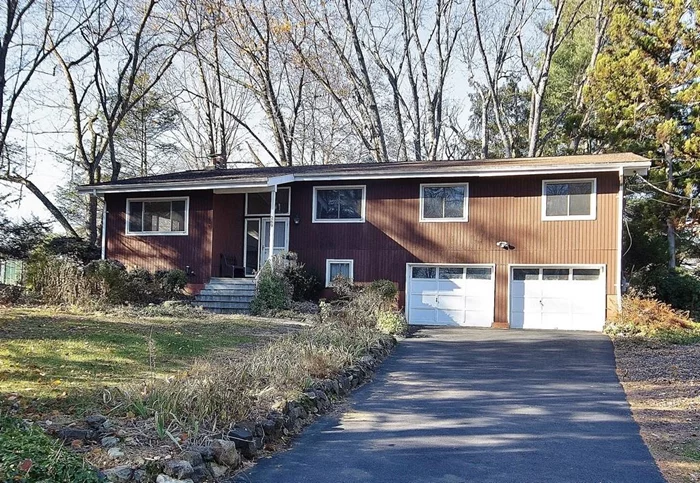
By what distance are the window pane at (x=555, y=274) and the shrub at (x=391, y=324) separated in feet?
15.6

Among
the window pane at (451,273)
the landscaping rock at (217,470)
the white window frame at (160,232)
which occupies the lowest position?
the landscaping rock at (217,470)

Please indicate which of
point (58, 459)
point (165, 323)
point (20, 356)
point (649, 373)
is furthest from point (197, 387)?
point (649, 373)

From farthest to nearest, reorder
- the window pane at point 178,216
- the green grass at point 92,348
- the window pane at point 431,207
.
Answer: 1. the window pane at point 178,216
2. the window pane at point 431,207
3. the green grass at point 92,348

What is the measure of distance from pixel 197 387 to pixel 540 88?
2317 cm

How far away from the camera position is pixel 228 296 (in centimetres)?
1645

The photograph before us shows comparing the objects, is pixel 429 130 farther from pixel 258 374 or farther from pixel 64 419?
pixel 64 419

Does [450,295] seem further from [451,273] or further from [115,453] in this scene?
[115,453]

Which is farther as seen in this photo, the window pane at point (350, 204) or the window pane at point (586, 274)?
the window pane at point (350, 204)

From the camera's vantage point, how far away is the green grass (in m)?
6.47

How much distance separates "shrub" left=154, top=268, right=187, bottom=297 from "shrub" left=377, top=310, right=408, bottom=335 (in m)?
6.29

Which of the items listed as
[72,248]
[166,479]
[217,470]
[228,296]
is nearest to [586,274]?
[228,296]

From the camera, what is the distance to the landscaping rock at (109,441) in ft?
15.3

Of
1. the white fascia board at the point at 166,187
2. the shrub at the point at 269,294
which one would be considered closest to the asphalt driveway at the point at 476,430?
the shrub at the point at 269,294

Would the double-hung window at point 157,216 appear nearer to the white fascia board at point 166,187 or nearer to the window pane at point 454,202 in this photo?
the white fascia board at point 166,187
